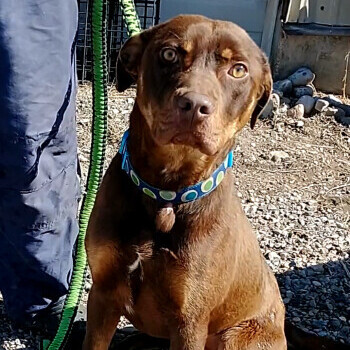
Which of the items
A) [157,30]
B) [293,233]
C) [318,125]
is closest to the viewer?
[157,30]

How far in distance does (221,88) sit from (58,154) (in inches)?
36.1

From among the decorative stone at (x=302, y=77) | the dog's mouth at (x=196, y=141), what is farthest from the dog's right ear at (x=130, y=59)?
the decorative stone at (x=302, y=77)

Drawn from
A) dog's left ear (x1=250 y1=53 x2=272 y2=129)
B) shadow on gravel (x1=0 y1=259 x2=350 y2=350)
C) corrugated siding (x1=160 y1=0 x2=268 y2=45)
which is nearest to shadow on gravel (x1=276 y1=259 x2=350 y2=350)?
shadow on gravel (x1=0 y1=259 x2=350 y2=350)

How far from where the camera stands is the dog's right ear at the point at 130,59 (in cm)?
293

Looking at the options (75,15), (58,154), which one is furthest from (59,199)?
(75,15)

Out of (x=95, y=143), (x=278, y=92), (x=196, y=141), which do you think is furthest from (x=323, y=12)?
(x=196, y=141)

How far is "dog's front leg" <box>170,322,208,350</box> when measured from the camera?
3.03 meters

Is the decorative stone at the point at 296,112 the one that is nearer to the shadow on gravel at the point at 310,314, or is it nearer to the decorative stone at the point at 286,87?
the decorative stone at the point at 286,87

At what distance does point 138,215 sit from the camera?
9.88 feet

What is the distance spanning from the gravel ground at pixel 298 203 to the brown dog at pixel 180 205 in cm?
100

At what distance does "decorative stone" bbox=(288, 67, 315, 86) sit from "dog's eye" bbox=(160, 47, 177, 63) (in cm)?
416

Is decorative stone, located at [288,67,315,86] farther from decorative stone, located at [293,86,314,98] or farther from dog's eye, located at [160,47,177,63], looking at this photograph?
dog's eye, located at [160,47,177,63]

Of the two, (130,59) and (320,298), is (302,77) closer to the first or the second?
(320,298)

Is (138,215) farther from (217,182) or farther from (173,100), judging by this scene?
(173,100)
